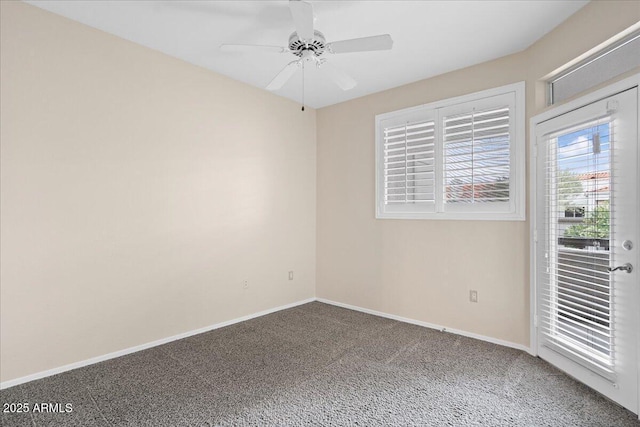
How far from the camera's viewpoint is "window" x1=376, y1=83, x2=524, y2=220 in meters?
3.07

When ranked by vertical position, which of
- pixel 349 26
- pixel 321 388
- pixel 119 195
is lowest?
pixel 321 388

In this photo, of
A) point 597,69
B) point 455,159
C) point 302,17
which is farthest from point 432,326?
point 302,17

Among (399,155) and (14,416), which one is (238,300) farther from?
(399,155)

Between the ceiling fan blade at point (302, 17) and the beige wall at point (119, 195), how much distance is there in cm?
171

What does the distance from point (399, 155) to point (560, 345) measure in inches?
93.0

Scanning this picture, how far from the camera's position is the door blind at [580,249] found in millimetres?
2219

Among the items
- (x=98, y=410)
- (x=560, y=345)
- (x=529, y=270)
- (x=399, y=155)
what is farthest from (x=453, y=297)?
(x=98, y=410)

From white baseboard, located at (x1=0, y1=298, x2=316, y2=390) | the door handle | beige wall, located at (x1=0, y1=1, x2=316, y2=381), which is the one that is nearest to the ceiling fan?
beige wall, located at (x1=0, y1=1, x2=316, y2=381)

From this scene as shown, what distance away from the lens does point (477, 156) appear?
10.8 feet

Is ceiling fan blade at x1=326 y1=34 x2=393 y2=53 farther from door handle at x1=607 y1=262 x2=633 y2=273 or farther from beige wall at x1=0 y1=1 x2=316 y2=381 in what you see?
door handle at x1=607 y1=262 x2=633 y2=273

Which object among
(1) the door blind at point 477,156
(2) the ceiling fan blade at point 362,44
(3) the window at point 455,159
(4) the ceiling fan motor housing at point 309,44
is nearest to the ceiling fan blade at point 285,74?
(4) the ceiling fan motor housing at point 309,44

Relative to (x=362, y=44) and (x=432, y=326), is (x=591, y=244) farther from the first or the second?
(x=362, y=44)

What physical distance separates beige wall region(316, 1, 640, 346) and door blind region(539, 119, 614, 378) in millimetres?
341

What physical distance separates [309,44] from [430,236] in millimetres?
2334
